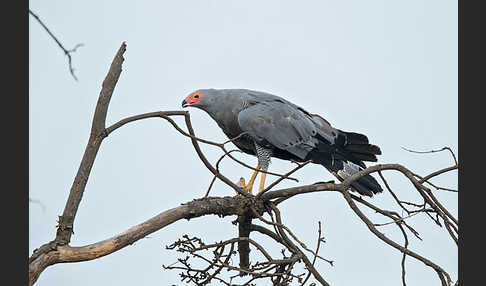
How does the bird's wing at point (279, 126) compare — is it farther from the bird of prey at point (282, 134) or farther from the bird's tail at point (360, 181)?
the bird's tail at point (360, 181)

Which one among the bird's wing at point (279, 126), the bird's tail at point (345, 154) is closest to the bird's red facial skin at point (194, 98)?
the bird's wing at point (279, 126)

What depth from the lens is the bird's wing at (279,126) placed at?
360 centimetres

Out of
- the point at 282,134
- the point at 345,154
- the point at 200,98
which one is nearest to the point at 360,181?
the point at 345,154

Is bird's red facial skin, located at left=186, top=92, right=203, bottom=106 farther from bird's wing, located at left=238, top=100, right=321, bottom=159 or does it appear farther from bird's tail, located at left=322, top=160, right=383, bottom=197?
bird's tail, located at left=322, top=160, right=383, bottom=197

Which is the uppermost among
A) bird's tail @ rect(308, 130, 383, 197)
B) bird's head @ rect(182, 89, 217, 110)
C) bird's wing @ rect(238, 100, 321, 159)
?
Answer: bird's head @ rect(182, 89, 217, 110)

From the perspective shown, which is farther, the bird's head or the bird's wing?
the bird's head

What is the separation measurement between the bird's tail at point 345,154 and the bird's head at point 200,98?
70 centimetres

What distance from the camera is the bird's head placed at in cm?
382

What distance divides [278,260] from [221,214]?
555 mm

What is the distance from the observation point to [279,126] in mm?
3652

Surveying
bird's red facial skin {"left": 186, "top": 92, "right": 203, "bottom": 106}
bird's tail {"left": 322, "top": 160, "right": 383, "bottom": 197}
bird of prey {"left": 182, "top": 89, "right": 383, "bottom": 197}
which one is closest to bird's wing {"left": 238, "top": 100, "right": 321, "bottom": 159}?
bird of prey {"left": 182, "top": 89, "right": 383, "bottom": 197}

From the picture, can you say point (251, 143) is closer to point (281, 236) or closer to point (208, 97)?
point (208, 97)

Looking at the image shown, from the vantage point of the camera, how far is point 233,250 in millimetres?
3121

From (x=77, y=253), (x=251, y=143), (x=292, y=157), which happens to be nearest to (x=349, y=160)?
(x=292, y=157)
